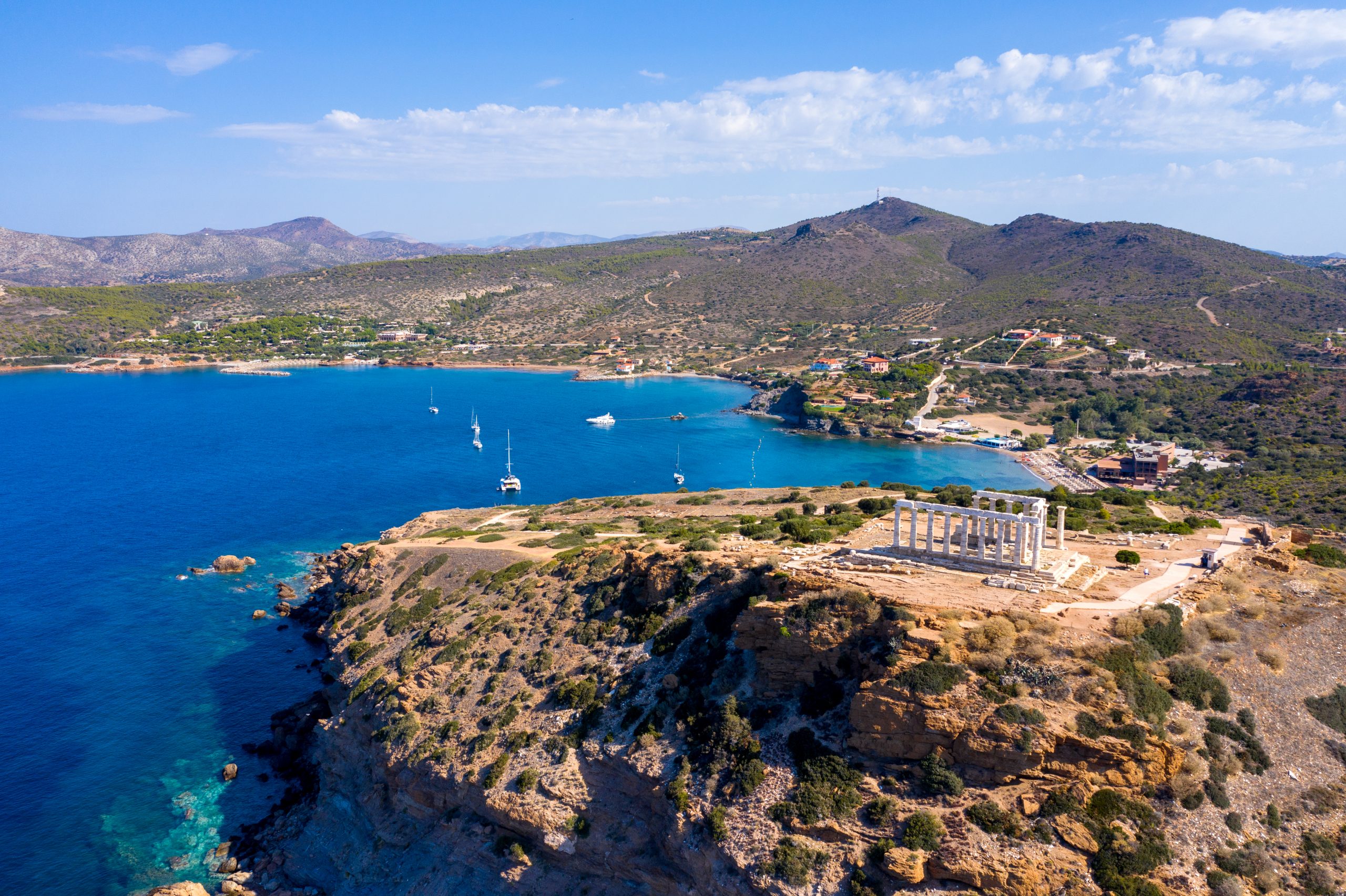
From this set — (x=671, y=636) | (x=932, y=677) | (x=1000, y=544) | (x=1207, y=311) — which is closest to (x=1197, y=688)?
(x=1000, y=544)

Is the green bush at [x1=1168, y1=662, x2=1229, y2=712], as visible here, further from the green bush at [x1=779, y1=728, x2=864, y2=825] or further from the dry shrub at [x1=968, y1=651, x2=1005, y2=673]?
the green bush at [x1=779, y1=728, x2=864, y2=825]

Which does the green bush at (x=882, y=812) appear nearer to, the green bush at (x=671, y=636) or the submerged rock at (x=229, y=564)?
the green bush at (x=671, y=636)

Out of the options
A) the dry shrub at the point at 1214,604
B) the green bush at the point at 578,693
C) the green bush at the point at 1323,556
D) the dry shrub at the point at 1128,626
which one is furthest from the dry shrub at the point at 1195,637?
the green bush at the point at 578,693

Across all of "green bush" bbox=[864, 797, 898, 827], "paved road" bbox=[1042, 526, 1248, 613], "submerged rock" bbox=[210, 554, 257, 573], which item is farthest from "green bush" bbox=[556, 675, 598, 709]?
"submerged rock" bbox=[210, 554, 257, 573]

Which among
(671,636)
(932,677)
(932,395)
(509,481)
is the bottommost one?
(509,481)

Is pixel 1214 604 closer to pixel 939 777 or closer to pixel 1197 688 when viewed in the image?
pixel 1197 688

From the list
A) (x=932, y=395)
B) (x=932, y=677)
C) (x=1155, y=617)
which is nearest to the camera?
(x=932, y=677)

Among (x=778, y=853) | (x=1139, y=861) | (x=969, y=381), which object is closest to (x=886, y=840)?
(x=778, y=853)

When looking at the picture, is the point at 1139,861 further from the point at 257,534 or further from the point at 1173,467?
the point at 1173,467
